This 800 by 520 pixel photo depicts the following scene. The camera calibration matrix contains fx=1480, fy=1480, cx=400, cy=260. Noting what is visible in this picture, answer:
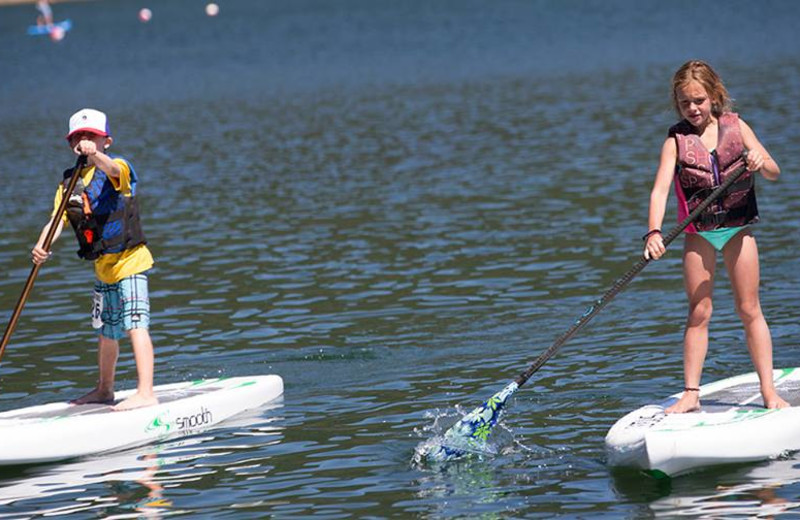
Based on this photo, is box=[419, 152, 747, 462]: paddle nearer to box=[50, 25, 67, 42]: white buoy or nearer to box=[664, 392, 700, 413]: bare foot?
box=[664, 392, 700, 413]: bare foot

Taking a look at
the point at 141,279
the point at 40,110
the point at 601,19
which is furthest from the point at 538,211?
the point at 601,19

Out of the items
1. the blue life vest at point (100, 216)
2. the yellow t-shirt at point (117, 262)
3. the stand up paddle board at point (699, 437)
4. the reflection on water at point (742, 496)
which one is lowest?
the reflection on water at point (742, 496)

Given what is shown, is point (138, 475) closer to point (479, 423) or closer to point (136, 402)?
point (136, 402)

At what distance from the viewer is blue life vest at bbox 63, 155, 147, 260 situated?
9.20 meters

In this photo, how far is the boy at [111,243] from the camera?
360 inches

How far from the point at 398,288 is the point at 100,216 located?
4873 mm

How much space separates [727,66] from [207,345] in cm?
2456

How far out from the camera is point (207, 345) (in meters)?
12.0

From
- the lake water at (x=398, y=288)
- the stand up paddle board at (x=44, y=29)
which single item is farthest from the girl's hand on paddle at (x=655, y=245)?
the stand up paddle board at (x=44, y=29)

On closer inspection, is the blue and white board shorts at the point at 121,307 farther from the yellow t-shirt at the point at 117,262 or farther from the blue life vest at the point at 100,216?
the blue life vest at the point at 100,216

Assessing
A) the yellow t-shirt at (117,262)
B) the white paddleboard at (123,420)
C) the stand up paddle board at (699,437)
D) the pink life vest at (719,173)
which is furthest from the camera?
the yellow t-shirt at (117,262)

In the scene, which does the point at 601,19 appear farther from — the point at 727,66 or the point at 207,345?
the point at 207,345

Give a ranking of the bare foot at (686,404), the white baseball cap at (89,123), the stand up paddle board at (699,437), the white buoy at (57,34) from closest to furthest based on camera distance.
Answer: the stand up paddle board at (699,437) < the bare foot at (686,404) < the white baseball cap at (89,123) < the white buoy at (57,34)

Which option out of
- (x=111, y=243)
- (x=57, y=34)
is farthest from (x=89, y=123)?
(x=57, y=34)
